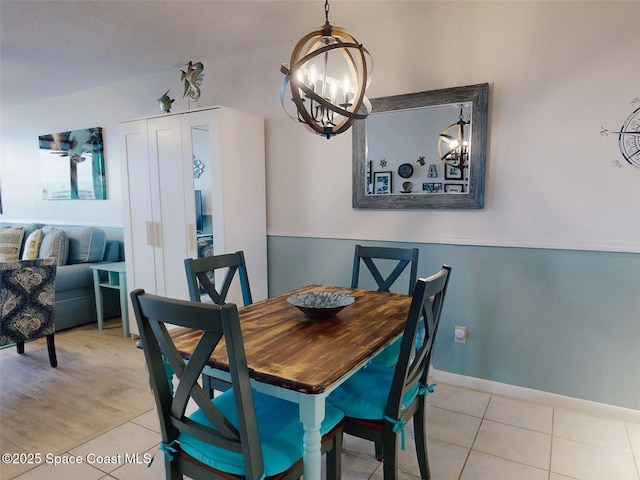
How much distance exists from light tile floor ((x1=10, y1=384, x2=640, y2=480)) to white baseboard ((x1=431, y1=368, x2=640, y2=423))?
44mm

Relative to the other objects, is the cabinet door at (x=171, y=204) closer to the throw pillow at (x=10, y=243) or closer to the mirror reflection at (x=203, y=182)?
the mirror reflection at (x=203, y=182)

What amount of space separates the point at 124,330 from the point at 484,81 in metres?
3.54

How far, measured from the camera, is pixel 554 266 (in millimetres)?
2297

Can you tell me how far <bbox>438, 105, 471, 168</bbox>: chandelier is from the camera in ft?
7.99

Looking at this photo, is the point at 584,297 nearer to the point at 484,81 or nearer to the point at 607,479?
the point at 607,479

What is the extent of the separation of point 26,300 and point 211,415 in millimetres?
2346

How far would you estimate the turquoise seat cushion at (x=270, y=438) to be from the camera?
1.15 metres

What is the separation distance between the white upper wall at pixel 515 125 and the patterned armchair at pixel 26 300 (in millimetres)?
1626

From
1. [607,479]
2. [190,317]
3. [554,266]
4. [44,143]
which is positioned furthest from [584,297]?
[44,143]

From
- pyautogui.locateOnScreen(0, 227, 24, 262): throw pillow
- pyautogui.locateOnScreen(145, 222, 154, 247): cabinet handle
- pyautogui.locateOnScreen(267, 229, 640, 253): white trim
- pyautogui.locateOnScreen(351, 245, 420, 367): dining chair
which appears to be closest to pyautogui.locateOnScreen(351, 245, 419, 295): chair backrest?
pyautogui.locateOnScreen(351, 245, 420, 367): dining chair

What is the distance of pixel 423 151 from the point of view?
101 inches

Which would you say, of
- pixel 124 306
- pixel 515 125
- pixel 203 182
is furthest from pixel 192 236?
pixel 515 125

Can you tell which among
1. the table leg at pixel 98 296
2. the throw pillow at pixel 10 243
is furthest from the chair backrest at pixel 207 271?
the throw pillow at pixel 10 243

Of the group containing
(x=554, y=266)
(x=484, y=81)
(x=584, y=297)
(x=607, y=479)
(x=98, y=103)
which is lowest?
(x=607, y=479)
